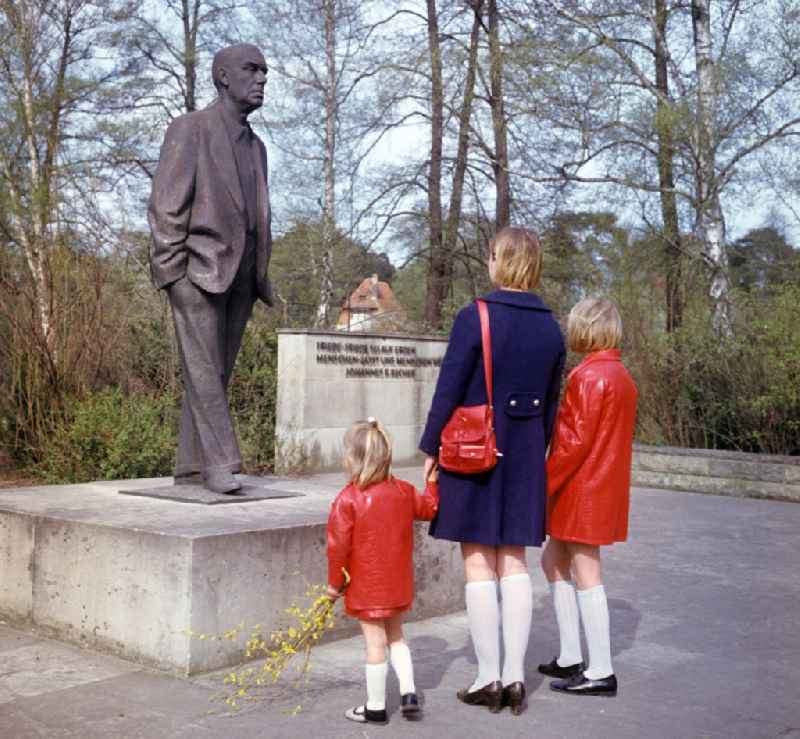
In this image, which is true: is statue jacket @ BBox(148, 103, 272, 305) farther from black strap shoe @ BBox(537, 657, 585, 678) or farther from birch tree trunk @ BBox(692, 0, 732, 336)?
birch tree trunk @ BBox(692, 0, 732, 336)

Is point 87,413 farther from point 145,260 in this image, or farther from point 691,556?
point 145,260

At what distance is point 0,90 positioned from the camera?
19.7m

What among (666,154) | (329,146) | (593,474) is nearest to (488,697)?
(593,474)

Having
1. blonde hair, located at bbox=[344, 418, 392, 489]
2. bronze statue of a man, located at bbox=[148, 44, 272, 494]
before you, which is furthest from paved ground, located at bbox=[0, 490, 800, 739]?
bronze statue of a man, located at bbox=[148, 44, 272, 494]

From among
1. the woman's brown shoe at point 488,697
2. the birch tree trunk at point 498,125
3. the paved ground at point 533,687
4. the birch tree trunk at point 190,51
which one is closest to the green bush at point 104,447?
the paved ground at point 533,687

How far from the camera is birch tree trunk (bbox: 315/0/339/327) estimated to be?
22.5 meters

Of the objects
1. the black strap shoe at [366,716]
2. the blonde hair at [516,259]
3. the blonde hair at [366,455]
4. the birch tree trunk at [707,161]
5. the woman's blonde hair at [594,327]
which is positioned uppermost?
the birch tree trunk at [707,161]

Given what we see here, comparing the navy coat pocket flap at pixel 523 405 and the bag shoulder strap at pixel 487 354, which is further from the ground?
the bag shoulder strap at pixel 487 354

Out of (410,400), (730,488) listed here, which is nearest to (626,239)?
(410,400)

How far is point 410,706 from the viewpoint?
386cm

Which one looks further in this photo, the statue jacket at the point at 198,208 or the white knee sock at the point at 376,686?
the statue jacket at the point at 198,208

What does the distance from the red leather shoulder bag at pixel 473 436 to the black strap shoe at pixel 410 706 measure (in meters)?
0.84

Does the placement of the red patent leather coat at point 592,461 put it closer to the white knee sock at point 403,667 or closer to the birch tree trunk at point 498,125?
the white knee sock at point 403,667

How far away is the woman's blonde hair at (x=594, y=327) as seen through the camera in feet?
14.3
